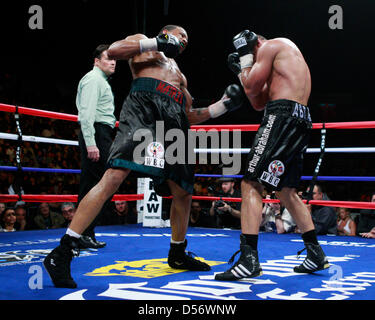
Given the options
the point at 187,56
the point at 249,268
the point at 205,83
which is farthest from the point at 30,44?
the point at 249,268

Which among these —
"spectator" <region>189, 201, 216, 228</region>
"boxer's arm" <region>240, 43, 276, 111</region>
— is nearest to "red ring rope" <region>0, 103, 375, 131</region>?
"spectator" <region>189, 201, 216, 228</region>

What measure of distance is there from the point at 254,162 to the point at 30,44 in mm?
6809

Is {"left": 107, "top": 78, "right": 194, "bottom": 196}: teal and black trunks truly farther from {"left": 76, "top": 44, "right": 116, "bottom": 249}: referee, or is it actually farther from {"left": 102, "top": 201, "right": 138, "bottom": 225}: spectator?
{"left": 102, "top": 201, "right": 138, "bottom": 225}: spectator

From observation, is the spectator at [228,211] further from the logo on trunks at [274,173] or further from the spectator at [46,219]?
the logo on trunks at [274,173]

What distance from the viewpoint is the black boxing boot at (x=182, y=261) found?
1815 millimetres

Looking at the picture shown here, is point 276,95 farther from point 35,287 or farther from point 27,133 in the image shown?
point 27,133

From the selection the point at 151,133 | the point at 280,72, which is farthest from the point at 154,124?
the point at 280,72

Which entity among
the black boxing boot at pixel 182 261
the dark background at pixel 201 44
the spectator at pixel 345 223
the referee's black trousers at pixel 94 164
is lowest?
the spectator at pixel 345 223

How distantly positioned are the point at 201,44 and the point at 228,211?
5.70 metres

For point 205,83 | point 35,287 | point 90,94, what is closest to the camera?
point 35,287

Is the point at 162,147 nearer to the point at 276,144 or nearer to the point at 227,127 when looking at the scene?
the point at 276,144

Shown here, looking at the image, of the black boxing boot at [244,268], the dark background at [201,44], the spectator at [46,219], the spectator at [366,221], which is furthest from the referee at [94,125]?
the dark background at [201,44]

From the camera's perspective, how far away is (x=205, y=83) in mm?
10102

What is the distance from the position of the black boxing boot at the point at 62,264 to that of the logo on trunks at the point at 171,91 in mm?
730
